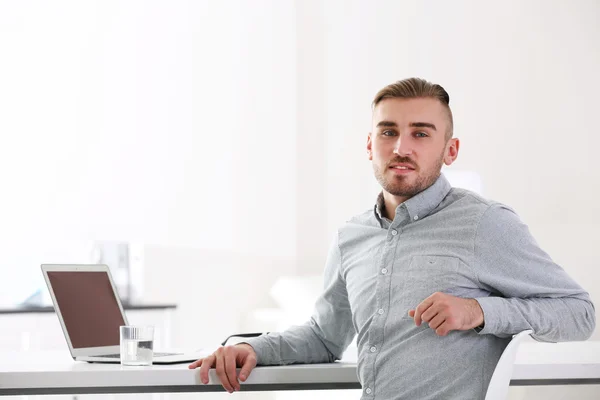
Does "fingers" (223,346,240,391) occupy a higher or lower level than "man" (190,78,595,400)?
lower

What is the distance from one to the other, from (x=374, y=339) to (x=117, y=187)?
8.62 ft

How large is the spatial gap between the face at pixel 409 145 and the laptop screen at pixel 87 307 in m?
0.67

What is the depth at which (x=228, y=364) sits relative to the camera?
1.56 meters

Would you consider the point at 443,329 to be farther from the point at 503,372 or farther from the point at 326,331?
the point at 326,331

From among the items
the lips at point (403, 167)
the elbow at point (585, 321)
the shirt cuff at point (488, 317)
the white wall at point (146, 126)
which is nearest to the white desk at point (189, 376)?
the elbow at point (585, 321)

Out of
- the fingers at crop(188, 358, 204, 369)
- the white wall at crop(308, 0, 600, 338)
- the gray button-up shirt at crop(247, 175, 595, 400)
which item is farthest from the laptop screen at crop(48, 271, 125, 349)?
the white wall at crop(308, 0, 600, 338)

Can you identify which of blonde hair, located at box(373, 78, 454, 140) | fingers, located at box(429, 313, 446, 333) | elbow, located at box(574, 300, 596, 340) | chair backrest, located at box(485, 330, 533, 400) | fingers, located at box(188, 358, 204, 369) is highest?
blonde hair, located at box(373, 78, 454, 140)

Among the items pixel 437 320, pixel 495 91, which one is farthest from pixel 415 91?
pixel 495 91

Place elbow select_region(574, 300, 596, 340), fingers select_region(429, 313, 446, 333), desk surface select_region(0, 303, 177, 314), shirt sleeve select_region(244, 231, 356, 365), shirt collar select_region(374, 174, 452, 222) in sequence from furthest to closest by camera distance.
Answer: desk surface select_region(0, 303, 177, 314)
shirt sleeve select_region(244, 231, 356, 365)
shirt collar select_region(374, 174, 452, 222)
elbow select_region(574, 300, 596, 340)
fingers select_region(429, 313, 446, 333)

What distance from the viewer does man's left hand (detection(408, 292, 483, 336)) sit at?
1354 millimetres

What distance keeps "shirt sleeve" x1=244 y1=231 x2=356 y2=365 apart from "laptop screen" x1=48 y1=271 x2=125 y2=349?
379mm

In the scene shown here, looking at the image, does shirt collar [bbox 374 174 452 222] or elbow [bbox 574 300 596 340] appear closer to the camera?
elbow [bbox 574 300 596 340]

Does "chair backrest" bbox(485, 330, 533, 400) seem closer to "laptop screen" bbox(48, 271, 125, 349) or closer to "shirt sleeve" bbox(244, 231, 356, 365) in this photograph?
"shirt sleeve" bbox(244, 231, 356, 365)

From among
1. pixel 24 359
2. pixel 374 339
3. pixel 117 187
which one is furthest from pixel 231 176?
pixel 374 339
